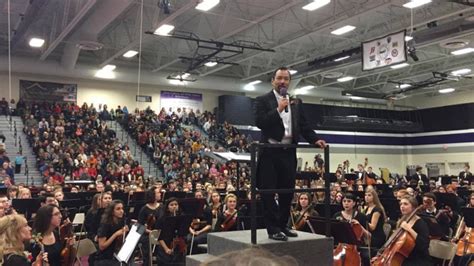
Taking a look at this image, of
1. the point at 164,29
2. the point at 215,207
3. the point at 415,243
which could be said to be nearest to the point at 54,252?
the point at 215,207

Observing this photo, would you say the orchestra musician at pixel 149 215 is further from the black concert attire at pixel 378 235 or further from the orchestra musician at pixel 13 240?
the black concert attire at pixel 378 235

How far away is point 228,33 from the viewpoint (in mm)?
19047

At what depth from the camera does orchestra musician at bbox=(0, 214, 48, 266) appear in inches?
170

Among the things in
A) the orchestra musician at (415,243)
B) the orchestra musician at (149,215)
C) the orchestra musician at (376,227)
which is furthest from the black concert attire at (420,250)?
the orchestra musician at (149,215)

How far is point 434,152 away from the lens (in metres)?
33.9

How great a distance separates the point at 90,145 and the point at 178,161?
13.4 ft

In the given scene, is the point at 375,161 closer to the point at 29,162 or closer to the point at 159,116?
the point at 159,116

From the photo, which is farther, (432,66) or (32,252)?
(432,66)

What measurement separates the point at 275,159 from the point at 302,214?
3.73m

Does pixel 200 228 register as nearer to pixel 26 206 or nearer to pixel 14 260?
pixel 26 206

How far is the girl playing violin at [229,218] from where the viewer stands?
8148mm

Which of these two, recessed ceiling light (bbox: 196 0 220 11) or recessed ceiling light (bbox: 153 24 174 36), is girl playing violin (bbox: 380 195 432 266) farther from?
recessed ceiling light (bbox: 153 24 174 36)

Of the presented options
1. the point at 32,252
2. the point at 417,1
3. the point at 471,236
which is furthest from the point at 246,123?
the point at 32,252

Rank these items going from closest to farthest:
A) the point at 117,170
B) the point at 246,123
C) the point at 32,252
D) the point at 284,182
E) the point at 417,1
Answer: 1. the point at 284,182
2. the point at 32,252
3. the point at 417,1
4. the point at 117,170
5. the point at 246,123
